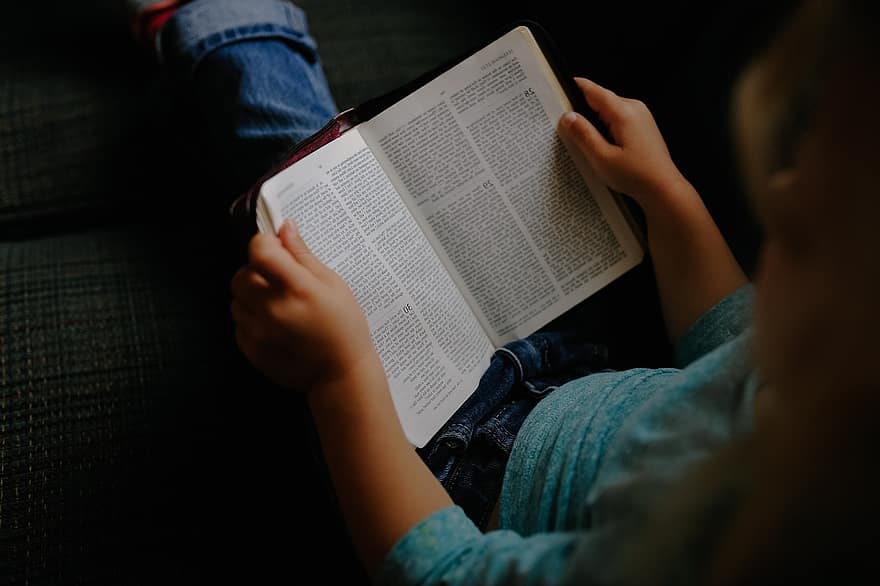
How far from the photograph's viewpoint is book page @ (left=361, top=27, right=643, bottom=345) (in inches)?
25.3

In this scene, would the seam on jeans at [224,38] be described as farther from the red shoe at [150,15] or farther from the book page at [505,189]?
the book page at [505,189]

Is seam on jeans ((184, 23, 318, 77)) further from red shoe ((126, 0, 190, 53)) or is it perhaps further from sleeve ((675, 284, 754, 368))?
sleeve ((675, 284, 754, 368))

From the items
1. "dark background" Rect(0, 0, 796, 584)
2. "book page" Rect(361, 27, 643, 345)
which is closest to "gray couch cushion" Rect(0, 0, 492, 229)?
"dark background" Rect(0, 0, 796, 584)

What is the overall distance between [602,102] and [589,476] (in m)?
0.35

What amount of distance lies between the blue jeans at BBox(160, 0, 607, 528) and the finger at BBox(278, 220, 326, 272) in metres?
0.18

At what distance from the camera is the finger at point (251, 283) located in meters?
0.55

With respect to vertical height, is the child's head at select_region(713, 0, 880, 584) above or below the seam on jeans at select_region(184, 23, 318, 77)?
below

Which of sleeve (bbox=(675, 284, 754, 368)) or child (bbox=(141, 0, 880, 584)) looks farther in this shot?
sleeve (bbox=(675, 284, 754, 368))

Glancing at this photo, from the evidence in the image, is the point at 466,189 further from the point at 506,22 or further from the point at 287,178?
the point at 506,22

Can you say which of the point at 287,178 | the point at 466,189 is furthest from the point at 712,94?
the point at 287,178

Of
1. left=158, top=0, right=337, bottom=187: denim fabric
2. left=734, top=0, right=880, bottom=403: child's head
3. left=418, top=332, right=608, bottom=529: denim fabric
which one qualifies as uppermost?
left=158, top=0, right=337, bottom=187: denim fabric

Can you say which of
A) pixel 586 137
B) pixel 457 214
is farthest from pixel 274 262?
pixel 586 137

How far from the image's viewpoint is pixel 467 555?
501 mm

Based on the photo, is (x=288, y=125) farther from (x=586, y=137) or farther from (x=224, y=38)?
(x=586, y=137)
